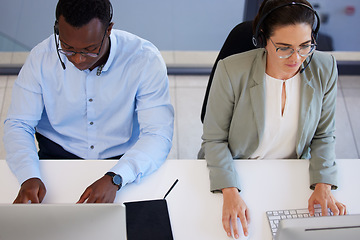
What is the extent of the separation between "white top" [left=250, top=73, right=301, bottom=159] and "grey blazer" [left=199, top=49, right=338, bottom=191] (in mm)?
31

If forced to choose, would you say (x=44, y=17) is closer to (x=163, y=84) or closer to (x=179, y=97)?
(x=179, y=97)

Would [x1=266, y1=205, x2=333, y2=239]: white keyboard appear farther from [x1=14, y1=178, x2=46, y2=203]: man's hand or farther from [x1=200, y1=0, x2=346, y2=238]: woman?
[x1=14, y1=178, x2=46, y2=203]: man's hand

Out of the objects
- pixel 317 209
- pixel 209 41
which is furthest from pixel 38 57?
pixel 209 41

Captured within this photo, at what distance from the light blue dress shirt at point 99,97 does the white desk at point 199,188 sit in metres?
0.09

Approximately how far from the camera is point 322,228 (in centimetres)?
92

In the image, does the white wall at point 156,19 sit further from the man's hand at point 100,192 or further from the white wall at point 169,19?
the man's hand at point 100,192

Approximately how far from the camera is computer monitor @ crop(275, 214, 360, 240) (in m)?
0.91

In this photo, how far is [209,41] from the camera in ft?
9.63

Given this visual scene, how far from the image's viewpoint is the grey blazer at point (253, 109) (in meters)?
1.47

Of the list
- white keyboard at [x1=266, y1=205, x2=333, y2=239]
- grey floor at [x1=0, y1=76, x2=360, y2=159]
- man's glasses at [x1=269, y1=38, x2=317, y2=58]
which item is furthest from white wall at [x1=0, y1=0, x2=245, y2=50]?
white keyboard at [x1=266, y1=205, x2=333, y2=239]

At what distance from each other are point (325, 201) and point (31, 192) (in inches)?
38.1

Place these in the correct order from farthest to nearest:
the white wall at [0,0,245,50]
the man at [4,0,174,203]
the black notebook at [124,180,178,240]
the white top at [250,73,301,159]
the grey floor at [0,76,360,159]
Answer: the white wall at [0,0,245,50] < the grey floor at [0,76,360,159] < the white top at [250,73,301,159] < the man at [4,0,174,203] < the black notebook at [124,180,178,240]

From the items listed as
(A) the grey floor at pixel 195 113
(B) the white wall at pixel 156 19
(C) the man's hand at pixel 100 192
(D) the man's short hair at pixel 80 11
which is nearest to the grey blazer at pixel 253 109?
(C) the man's hand at pixel 100 192

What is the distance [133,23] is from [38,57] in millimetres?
1312
